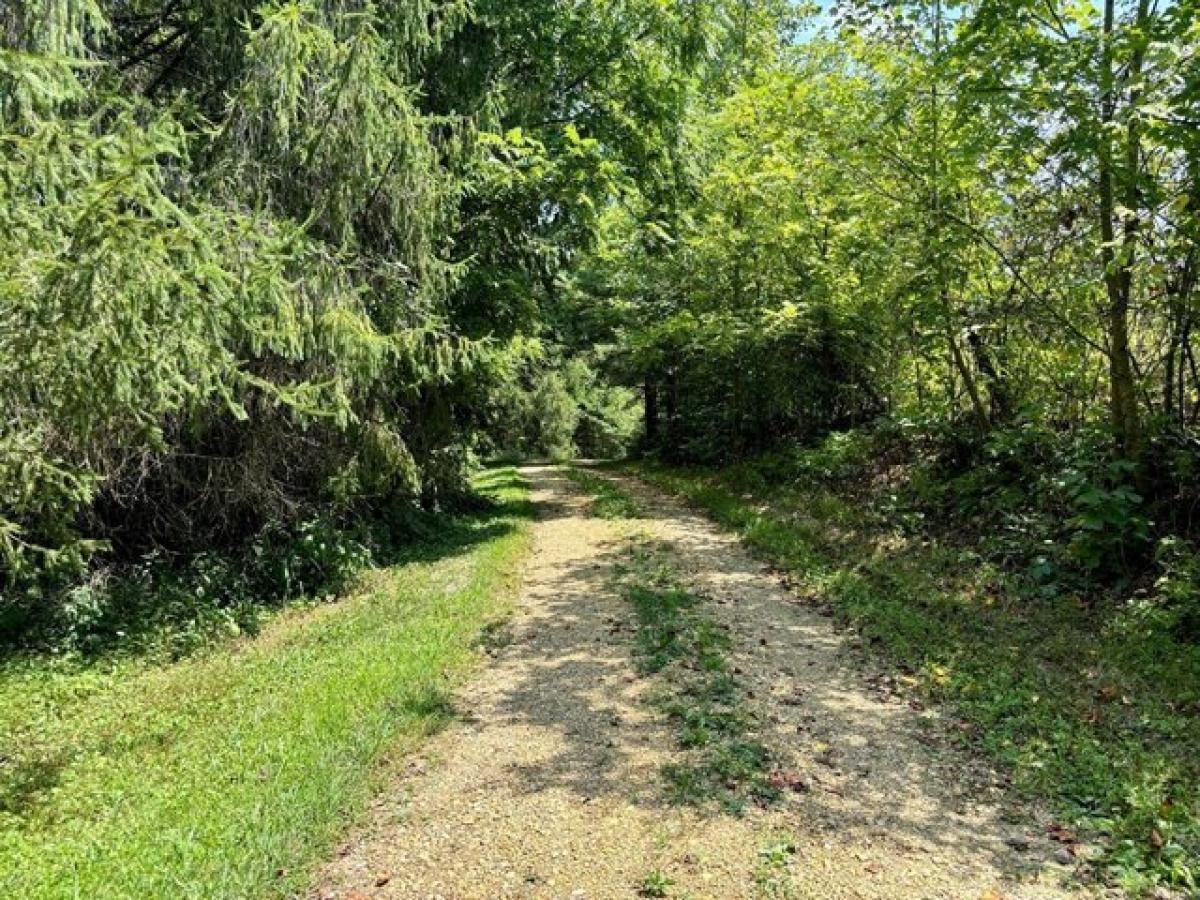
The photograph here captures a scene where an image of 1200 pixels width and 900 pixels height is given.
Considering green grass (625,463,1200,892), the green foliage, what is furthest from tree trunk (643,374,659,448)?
green grass (625,463,1200,892)

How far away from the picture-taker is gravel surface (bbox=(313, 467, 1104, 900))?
3824mm

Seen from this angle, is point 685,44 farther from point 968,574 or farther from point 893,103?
point 968,574

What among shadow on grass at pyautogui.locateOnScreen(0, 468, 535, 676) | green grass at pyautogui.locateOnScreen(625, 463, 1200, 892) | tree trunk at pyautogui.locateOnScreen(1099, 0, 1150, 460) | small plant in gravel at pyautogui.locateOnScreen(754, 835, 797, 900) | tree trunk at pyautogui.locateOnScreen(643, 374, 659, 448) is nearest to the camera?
small plant in gravel at pyautogui.locateOnScreen(754, 835, 797, 900)

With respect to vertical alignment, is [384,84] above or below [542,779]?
above

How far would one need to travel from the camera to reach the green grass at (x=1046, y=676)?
14.0 ft

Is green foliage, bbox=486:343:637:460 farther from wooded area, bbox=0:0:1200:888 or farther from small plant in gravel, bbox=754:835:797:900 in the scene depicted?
small plant in gravel, bbox=754:835:797:900

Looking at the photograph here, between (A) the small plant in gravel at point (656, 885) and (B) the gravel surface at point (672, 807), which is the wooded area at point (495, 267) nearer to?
(B) the gravel surface at point (672, 807)

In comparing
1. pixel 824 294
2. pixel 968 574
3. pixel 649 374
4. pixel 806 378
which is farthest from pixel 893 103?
pixel 649 374

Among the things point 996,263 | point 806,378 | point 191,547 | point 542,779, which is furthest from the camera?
point 806,378

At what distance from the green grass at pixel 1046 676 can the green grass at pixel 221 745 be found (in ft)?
12.7

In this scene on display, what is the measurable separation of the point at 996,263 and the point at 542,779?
9.02 metres

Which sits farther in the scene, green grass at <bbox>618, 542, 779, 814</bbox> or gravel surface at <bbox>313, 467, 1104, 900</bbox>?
green grass at <bbox>618, 542, 779, 814</bbox>

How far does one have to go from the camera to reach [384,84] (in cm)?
836

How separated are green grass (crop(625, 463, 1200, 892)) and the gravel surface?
1.11 feet
